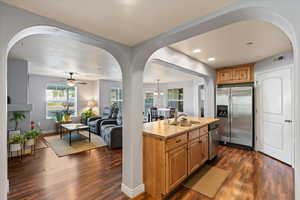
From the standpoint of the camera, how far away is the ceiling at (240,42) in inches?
80.7

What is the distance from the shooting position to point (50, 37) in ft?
7.77

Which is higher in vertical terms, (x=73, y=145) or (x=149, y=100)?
(x=149, y=100)

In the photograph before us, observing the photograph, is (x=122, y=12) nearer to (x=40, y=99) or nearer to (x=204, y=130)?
(x=204, y=130)

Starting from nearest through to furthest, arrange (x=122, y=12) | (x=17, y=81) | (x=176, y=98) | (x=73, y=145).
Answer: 1. (x=122, y=12)
2. (x=17, y=81)
3. (x=73, y=145)
4. (x=176, y=98)

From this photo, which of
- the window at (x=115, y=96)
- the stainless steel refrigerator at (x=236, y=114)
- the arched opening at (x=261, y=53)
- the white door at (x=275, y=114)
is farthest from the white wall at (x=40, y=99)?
the white door at (x=275, y=114)

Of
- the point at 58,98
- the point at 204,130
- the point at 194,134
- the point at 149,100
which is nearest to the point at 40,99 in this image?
the point at 58,98

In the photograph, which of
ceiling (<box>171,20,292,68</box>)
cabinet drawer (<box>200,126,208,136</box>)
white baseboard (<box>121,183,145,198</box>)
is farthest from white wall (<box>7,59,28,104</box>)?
cabinet drawer (<box>200,126,208,136</box>)

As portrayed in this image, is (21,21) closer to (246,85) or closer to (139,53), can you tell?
(139,53)

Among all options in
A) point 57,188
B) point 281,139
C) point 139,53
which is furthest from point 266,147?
point 57,188

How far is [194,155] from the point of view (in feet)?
8.38

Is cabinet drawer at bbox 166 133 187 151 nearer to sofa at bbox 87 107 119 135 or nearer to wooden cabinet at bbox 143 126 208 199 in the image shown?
wooden cabinet at bbox 143 126 208 199

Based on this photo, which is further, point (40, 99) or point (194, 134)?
point (40, 99)

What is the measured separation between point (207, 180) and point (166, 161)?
1.12 m

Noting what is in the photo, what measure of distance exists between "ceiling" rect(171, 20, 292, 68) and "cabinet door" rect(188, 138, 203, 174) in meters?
1.82
